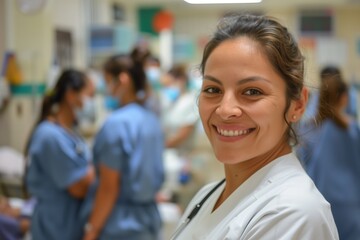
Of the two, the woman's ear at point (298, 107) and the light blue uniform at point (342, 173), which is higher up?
the woman's ear at point (298, 107)

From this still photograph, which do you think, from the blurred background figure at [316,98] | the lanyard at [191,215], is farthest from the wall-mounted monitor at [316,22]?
the lanyard at [191,215]

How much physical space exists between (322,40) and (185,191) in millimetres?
3710

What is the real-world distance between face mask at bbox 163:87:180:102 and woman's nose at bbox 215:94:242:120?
155 inches

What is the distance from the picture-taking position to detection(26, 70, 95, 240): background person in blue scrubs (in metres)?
2.36

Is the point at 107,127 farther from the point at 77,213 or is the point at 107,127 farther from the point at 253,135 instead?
the point at 253,135

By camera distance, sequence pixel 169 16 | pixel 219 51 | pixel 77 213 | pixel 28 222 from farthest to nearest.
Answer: pixel 169 16 → pixel 28 222 → pixel 77 213 → pixel 219 51

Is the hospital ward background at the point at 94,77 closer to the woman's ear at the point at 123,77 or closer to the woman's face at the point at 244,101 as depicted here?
the woman's ear at the point at 123,77

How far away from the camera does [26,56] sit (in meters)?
3.72

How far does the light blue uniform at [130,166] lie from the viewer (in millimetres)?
2242

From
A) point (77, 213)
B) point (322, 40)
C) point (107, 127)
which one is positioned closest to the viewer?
point (107, 127)

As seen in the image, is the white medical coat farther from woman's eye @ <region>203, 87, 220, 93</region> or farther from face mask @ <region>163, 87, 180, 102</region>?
face mask @ <region>163, 87, 180, 102</region>

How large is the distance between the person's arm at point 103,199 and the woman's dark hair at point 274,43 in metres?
1.19

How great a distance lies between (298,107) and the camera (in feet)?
3.68

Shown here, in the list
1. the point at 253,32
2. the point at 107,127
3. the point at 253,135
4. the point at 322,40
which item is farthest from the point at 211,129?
the point at 322,40
